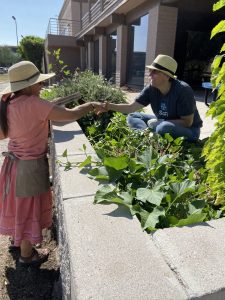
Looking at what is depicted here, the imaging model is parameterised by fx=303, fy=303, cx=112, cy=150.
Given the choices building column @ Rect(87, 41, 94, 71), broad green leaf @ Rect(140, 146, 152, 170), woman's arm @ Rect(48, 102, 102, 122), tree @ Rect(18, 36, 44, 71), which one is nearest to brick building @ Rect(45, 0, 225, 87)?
building column @ Rect(87, 41, 94, 71)

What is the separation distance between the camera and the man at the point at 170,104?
3.23 m

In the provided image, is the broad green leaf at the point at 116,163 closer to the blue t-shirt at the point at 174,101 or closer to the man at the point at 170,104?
the man at the point at 170,104

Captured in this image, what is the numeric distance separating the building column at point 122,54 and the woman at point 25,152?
Answer: 1321 centimetres

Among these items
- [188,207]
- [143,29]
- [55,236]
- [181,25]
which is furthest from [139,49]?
[188,207]

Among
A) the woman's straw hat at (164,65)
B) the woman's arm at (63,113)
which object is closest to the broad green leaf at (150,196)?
the woman's arm at (63,113)

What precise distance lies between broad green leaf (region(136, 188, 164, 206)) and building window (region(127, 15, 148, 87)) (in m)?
11.8

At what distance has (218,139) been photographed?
177cm

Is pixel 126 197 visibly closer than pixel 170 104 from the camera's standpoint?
Yes

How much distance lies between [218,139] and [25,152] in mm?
1481

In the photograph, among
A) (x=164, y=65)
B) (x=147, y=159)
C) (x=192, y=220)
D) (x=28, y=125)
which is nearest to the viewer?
(x=192, y=220)

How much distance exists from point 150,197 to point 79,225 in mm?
435

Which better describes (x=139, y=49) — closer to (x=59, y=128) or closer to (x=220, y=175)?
(x=59, y=128)

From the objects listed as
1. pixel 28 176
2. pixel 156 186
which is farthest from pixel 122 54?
pixel 156 186

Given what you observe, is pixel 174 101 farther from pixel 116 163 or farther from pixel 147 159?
pixel 116 163
